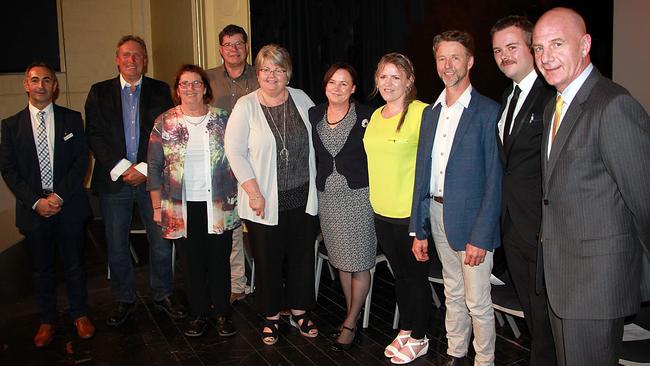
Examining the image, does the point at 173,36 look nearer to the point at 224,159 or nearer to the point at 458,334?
the point at 224,159

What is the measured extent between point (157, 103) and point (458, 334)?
7.73 ft

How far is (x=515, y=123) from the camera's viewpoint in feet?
8.14

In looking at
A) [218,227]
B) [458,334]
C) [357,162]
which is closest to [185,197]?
[218,227]

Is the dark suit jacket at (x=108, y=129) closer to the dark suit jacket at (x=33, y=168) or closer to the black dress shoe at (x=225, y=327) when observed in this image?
the dark suit jacket at (x=33, y=168)

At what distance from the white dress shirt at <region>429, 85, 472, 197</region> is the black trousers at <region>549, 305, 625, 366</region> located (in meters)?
0.96

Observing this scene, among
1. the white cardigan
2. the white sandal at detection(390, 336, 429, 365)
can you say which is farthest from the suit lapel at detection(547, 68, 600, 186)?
the white cardigan

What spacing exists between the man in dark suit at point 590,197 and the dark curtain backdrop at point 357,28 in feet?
11.0

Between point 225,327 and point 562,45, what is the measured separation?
8.53ft

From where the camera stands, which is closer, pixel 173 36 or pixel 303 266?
pixel 303 266

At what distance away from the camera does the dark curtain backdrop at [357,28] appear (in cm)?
536

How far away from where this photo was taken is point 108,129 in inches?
153

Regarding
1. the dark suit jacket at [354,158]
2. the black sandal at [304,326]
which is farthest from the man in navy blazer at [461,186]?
the black sandal at [304,326]

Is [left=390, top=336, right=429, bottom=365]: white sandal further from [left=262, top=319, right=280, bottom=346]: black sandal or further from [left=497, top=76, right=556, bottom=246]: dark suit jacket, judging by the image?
[left=497, top=76, right=556, bottom=246]: dark suit jacket

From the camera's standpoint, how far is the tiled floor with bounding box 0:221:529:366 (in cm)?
341
